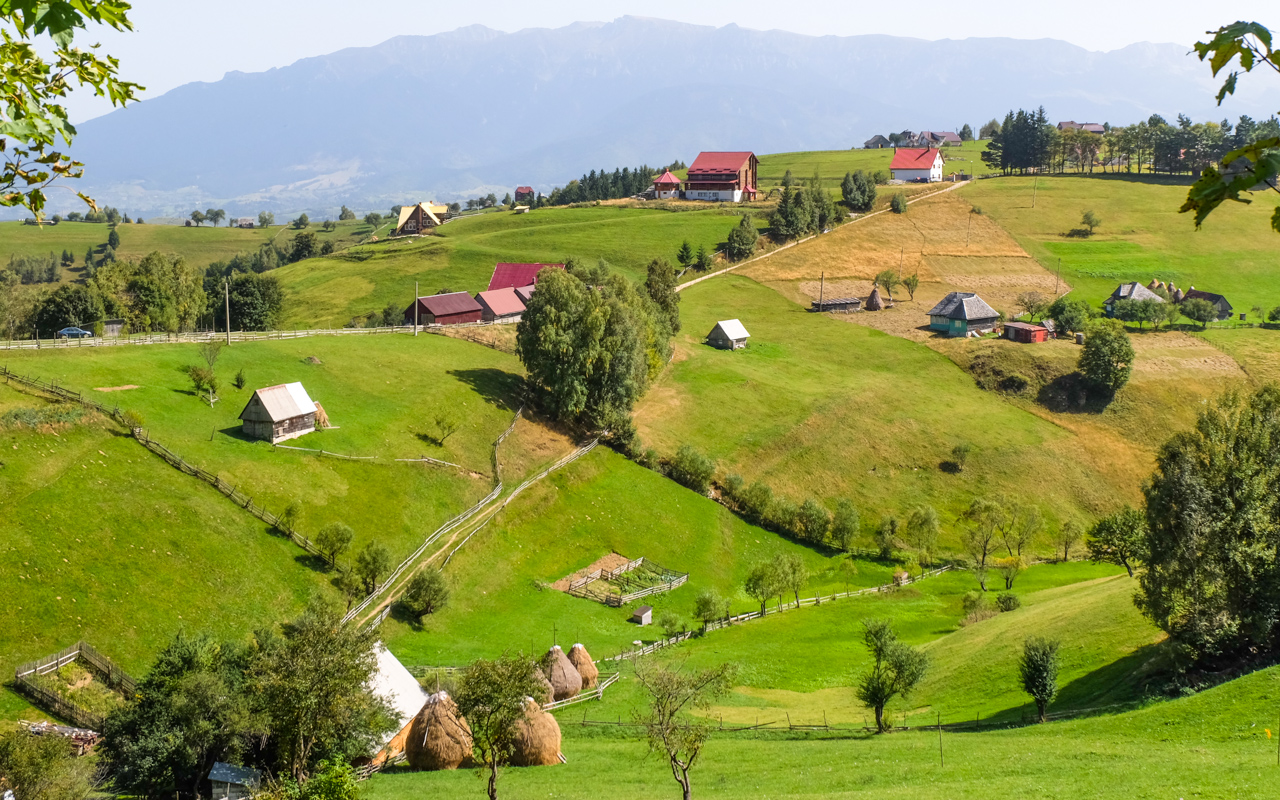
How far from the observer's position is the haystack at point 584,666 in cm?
5653

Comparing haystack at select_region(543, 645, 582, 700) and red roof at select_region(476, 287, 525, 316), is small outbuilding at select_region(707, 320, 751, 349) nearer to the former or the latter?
red roof at select_region(476, 287, 525, 316)

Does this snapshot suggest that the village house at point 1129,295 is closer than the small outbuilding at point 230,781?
No

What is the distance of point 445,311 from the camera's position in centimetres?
11794

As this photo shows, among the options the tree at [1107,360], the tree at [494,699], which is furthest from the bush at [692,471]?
the tree at [494,699]

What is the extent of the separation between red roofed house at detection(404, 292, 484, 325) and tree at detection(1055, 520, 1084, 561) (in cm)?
7400

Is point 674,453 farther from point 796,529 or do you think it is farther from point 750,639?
point 750,639

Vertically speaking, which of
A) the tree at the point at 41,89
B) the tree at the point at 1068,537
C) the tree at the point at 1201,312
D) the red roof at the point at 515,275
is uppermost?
the tree at the point at 41,89

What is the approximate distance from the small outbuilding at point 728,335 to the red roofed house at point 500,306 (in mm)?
26563

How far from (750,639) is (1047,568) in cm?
3540

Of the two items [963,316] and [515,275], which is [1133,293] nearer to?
[963,316]

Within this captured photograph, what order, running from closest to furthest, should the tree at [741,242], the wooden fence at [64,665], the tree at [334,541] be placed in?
the wooden fence at [64,665], the tree at [334,541], the tree at [741,242]

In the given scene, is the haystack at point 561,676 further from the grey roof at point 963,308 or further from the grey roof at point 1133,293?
the grey roof at point 1133,293

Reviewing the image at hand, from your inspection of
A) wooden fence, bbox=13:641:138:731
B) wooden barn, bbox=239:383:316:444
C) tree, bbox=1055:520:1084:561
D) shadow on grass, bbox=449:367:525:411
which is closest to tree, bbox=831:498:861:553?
tree, bbox=1055:520:1084:561

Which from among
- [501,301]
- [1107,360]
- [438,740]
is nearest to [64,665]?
[438,740]
